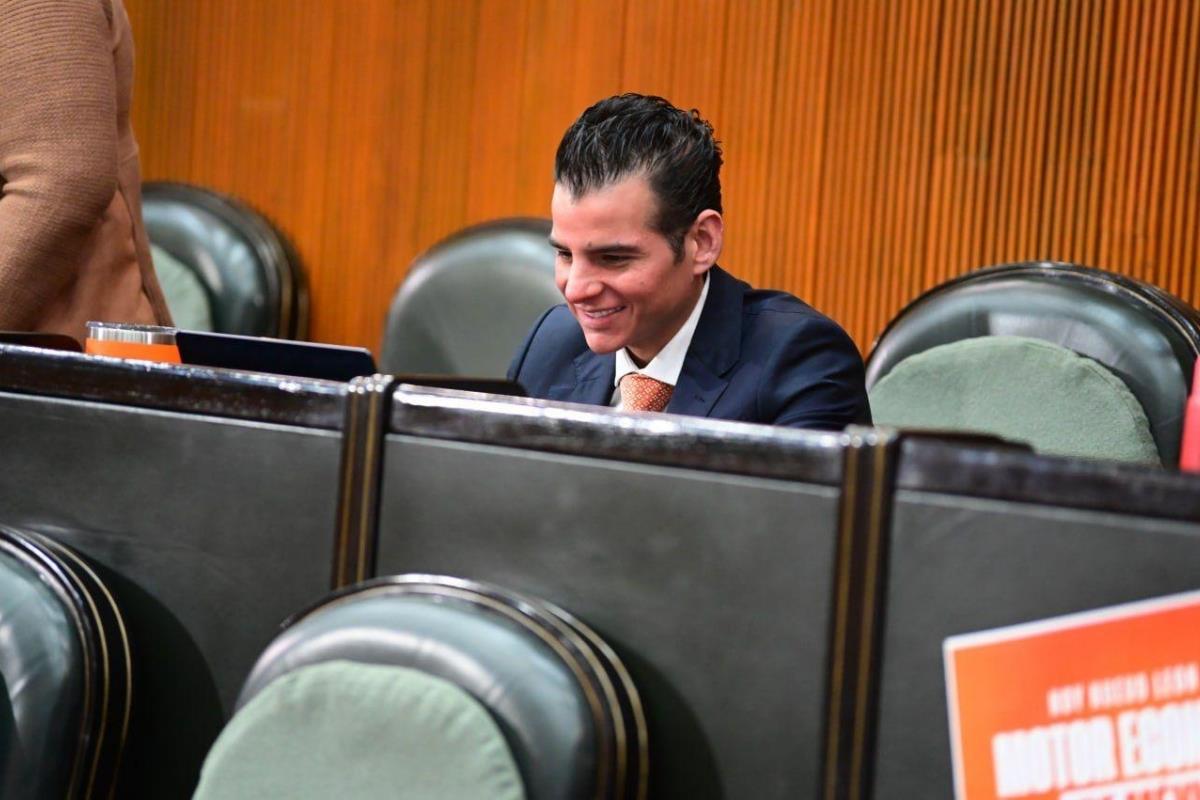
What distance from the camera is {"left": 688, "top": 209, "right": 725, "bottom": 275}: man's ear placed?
6.70ft

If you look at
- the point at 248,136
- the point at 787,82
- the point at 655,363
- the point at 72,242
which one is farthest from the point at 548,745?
the point at 248,136

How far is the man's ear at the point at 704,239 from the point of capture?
2043 millimetres

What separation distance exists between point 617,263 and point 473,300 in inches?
49.6

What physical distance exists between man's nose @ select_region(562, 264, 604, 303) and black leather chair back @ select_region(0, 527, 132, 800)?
0.75 m

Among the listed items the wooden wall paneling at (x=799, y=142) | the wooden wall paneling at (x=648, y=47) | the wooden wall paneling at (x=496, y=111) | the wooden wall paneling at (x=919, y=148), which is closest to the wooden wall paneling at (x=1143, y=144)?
the wooden wall paneling at (x=919, y=148)

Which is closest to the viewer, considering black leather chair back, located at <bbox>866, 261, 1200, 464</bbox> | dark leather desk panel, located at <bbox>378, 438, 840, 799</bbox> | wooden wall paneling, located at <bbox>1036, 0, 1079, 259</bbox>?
dark leather desk panel, located at <bbox>378, 438, 840, 799</bbox>

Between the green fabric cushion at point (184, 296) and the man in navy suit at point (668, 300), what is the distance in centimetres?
169

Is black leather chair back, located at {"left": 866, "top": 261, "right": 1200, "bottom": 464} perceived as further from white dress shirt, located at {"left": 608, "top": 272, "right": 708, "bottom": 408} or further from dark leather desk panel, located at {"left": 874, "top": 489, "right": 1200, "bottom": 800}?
dark leather desk panel, located at {"left": 874, "top": 489, "right": 1200, "bottom": 800}

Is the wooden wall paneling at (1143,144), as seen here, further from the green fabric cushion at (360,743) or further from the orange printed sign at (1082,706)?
the green fabric cushion at (360,743)

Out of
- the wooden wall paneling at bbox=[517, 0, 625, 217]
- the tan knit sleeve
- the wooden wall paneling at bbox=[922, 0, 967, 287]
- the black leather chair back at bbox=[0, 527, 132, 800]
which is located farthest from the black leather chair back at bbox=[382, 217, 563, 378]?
the black leather chair back at bbox=[0, 527, 132, 800]

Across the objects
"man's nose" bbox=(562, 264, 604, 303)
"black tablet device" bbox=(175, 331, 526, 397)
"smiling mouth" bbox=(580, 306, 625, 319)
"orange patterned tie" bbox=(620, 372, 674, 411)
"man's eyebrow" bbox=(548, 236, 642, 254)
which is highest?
"man's eyebrow" bbox=(548, 236, 642, 254)

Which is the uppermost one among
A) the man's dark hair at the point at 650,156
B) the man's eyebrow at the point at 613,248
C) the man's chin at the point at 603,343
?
the man's dark hair at the point at 650,156

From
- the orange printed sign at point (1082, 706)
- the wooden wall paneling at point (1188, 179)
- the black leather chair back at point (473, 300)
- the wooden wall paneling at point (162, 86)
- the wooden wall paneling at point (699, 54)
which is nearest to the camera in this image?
the orange printed sign at point (1082, 706)

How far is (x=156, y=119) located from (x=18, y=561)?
2899 mm
